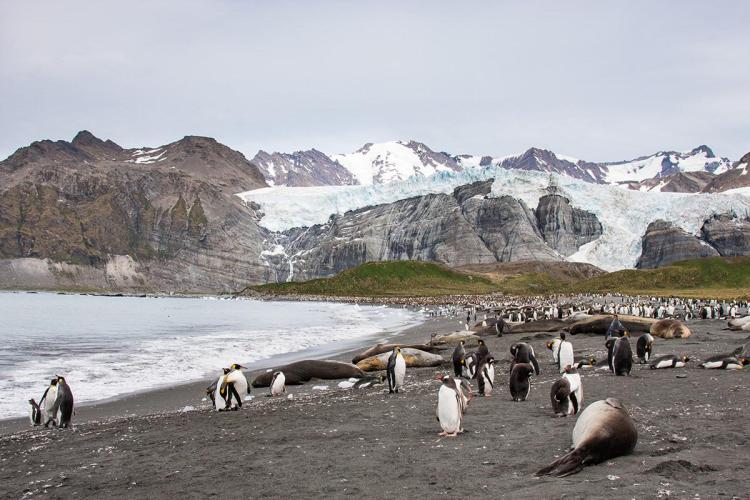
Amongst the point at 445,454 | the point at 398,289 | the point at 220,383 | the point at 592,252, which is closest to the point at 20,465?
the point at 220,383

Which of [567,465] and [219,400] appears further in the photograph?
[219,400]

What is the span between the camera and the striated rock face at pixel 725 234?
161750 mm

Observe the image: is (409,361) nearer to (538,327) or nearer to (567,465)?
(538,327)

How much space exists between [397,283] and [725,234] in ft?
271

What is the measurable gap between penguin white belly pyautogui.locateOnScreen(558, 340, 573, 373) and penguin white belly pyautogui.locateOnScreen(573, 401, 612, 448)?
10024mm

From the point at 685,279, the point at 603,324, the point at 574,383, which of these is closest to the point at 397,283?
the point at 685,279

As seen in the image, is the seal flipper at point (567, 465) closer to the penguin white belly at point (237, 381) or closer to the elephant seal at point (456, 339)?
the penguin white belly at point (237, 381)

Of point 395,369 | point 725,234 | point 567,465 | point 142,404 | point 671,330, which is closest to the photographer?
point 567,465

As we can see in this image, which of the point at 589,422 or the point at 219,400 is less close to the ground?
the point at 589,422

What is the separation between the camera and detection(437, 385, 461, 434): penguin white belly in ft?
35.4

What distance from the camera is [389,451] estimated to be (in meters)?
9.85

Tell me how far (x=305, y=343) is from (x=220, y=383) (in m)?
22.0

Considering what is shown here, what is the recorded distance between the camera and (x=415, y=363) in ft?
79.2

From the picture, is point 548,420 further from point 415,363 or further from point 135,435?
point 415,363
